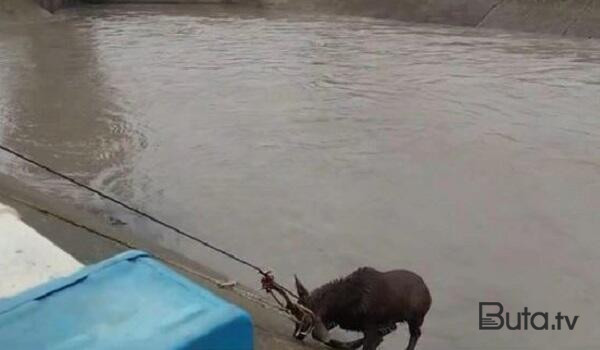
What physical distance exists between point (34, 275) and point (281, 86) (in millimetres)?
11728

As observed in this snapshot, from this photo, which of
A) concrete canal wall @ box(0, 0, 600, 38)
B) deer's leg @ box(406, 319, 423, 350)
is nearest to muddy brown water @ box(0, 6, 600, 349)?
deer's leg @ box(406, 319, 423, 350)

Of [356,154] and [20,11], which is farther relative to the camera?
[20,11]

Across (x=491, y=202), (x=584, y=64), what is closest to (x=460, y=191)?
(x=491, y=202)

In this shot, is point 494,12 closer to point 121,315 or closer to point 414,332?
point 414,332

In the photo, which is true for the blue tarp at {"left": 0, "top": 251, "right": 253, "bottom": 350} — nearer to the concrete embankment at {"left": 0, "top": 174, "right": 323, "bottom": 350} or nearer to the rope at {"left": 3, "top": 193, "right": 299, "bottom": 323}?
the concrete embankment at {"left": 0, "top": 174, "right": 323, "bottom": 350}

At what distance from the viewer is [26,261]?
320 cm

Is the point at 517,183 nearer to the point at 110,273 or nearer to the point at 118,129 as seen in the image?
the point at 118,129

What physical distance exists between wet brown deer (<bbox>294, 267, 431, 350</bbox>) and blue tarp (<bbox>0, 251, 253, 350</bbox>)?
2185 millimetres

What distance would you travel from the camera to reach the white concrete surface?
10.0 feet

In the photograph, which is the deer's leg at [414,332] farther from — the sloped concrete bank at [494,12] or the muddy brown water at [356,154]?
the sloped concrete bank at [494,12]

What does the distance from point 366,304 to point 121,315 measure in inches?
96.6

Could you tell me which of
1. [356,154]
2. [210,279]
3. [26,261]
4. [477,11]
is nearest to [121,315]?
[26,261]

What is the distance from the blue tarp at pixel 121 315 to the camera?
7.65 ft

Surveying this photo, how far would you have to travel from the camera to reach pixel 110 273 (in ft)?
8.86
